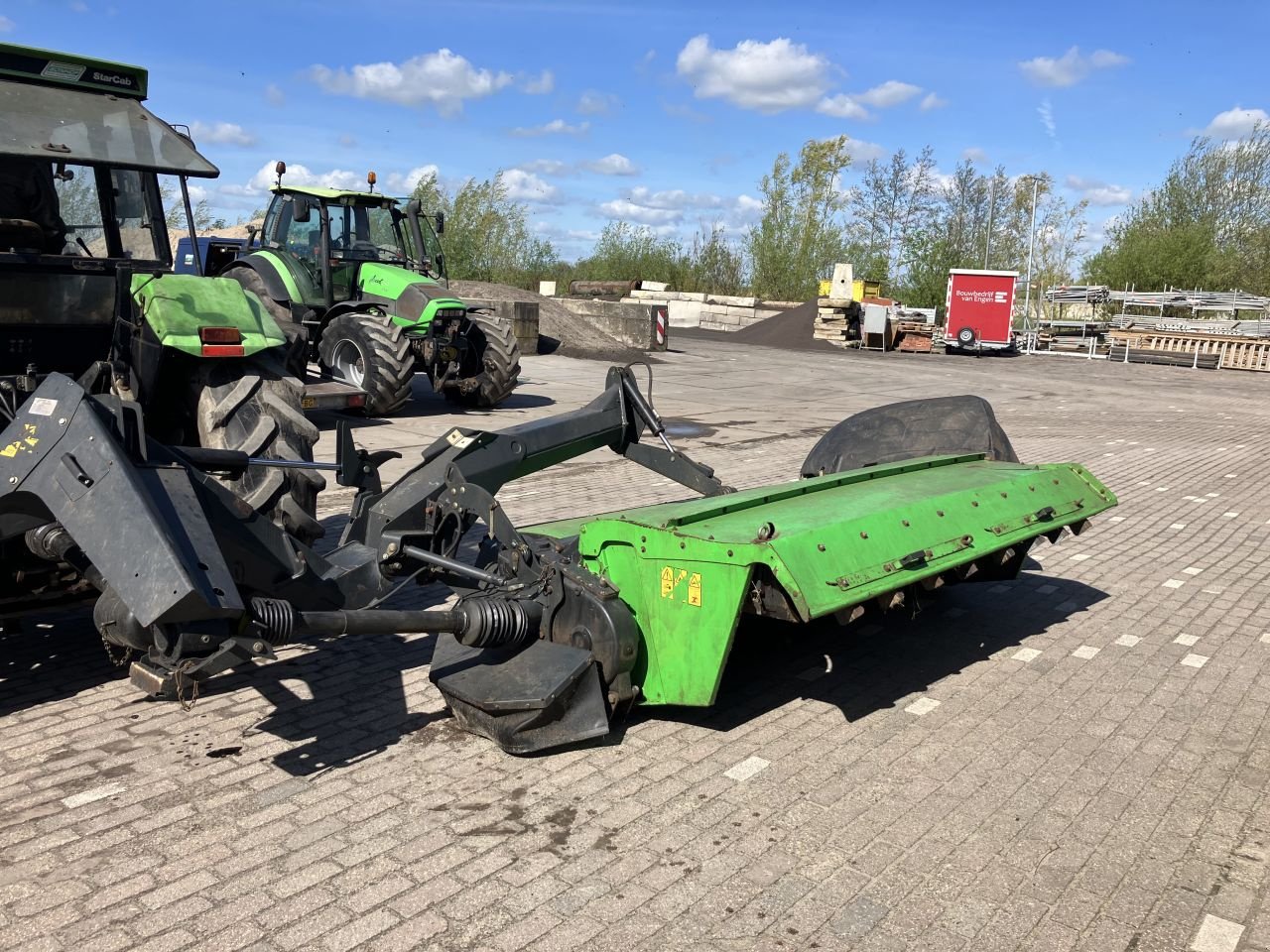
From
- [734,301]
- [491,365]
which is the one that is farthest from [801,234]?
[491,365]

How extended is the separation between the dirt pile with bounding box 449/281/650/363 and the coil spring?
18668 mm

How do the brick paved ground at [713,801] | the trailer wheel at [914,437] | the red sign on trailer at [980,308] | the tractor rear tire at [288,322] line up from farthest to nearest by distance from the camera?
1. the red sign on trailer at [980,308]
2. the tractor rear tire at [288,322]
3. the trailer wheel at [914,437]
4. the brick paved ground at [713,801]

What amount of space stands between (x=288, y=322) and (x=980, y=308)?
2162 cm

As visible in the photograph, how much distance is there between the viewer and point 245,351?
5266 millimetres

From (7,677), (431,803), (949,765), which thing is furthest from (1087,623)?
(7,677)

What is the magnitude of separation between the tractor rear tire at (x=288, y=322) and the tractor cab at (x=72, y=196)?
19.6 feet

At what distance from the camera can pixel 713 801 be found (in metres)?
3.64

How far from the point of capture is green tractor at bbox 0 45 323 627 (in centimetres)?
464

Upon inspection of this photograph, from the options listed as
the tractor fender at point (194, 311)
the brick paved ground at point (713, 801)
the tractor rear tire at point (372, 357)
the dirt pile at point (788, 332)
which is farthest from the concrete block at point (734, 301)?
the tractor fender at point (194, 311)

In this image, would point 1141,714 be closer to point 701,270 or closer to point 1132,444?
point 1132,444

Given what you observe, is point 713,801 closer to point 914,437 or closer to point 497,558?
point 497,558

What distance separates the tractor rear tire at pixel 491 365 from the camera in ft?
43.4

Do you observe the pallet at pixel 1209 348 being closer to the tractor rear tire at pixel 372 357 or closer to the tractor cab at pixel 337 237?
the tractor cab at pixel 337 237

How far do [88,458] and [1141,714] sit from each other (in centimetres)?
401
